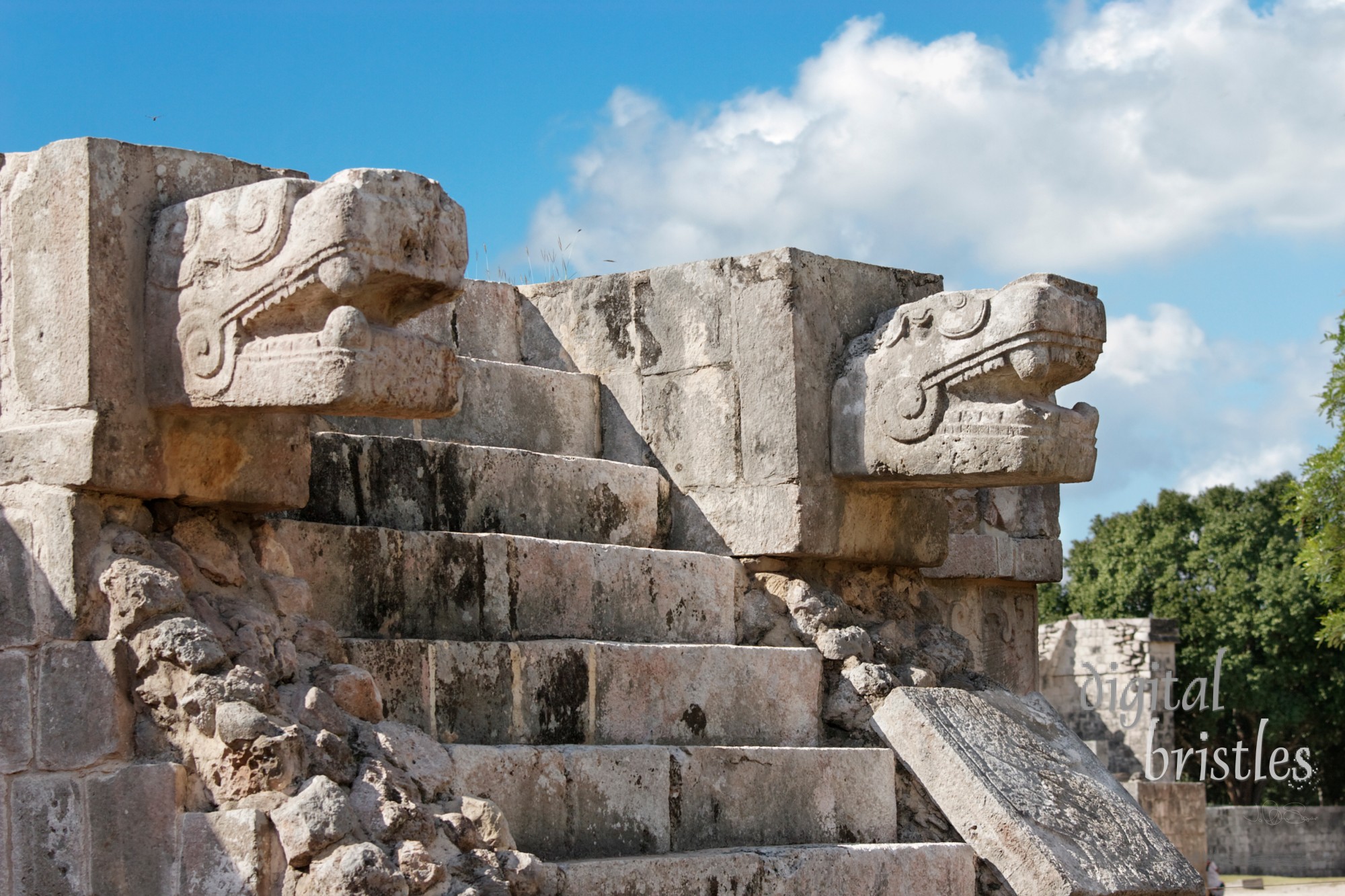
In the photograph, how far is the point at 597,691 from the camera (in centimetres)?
517

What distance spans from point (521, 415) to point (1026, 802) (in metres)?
2.20

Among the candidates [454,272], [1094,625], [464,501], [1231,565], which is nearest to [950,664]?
[464,501]

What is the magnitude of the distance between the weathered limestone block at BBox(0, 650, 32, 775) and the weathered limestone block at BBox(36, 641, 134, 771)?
0.09 feet

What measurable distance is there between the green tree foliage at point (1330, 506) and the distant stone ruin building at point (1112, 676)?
7.69m

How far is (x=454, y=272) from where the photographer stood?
14.3 feet

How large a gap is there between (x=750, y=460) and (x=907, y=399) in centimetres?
63

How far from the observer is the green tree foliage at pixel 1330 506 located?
14.5 m

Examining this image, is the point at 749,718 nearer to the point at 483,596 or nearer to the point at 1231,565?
the point at 483,596

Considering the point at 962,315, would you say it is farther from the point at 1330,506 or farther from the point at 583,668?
the point at 1330,506

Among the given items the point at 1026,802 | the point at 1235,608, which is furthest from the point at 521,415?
the point at 1235,608

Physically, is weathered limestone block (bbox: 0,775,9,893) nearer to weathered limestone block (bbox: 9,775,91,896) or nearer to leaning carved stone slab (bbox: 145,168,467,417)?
weathered limestone block (bbox: 9,775,91,896)

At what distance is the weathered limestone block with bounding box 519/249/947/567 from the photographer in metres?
6.07

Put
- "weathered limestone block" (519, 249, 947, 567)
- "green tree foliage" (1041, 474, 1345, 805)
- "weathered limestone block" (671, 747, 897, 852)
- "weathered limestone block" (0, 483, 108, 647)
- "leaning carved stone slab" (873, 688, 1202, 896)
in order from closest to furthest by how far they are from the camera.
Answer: "weathered limestone block" (0, 483, 108, 647), "weathered limestone block" (671, 747, 897, 852), "leaning carved stone slab" (873, 688, 1202, 896), "weathered limestone block" (519, 249, 947, 567), "green tree foliage" (1041, 474, 1345, 805)

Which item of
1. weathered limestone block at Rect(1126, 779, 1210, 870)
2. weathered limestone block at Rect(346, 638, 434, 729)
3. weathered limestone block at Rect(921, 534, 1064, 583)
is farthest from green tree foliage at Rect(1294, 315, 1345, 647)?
weathered limestone block at Rect(346, 638, 434, 729)
